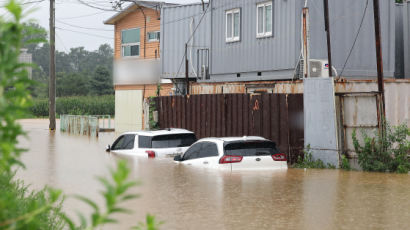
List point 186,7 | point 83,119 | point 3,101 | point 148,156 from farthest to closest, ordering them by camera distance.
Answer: point 83,119
point 186,7
point 148,156
point 3,101

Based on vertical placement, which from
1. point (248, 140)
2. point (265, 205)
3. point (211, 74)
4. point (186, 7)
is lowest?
point (265, 205)

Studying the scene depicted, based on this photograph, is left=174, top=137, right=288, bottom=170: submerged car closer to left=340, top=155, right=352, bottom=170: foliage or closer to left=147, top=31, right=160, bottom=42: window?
left=340, top=155, right=352, bottom=170: foliage

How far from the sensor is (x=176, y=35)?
32.0 m

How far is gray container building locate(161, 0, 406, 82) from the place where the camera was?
23.1m

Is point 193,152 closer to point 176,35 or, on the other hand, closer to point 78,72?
point 176,35

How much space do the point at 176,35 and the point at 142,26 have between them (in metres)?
10.8

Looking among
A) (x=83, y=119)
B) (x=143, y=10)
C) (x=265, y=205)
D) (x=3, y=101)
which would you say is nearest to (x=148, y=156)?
(x=265, y=205)

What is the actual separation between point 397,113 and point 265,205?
697 cm

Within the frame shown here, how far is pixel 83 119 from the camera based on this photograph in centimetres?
3603

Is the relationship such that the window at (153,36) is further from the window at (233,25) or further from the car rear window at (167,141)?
the car rear window at (167,141)

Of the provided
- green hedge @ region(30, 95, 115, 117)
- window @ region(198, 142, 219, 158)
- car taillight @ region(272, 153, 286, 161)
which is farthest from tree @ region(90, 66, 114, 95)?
car taillight @ region(272, 153, 286, 161)

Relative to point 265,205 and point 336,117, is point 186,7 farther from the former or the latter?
point 265,205

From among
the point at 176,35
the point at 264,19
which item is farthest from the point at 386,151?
the point at 176,35

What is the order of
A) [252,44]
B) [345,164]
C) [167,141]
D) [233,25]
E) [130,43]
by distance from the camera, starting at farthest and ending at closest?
[130,43], [233,25], [252,44], [167,141], [345,164]
